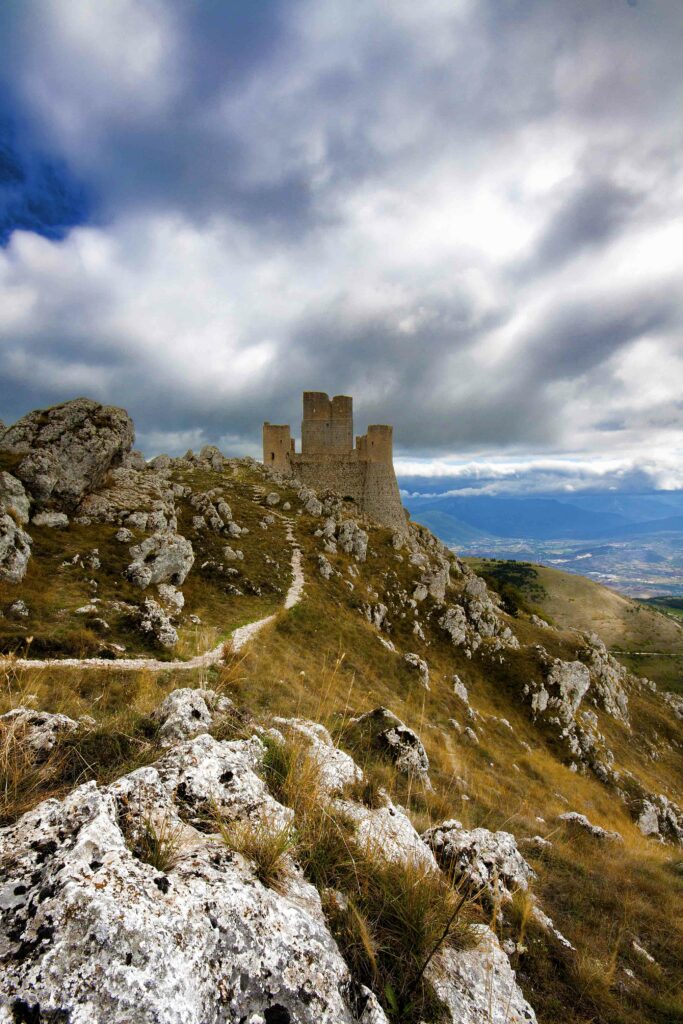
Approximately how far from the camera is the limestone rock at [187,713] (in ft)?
16.5

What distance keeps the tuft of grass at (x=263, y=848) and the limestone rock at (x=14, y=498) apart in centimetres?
1740

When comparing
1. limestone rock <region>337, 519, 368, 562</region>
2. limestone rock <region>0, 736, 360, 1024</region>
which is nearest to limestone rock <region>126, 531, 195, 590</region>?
limestone rock <region>0, 736, 360, 1024</region>

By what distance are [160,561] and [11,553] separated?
19.7ft

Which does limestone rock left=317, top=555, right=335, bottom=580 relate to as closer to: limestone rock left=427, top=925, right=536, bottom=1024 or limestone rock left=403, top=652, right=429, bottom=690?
limestone rock left=403, top=652, right=429, bottom=690

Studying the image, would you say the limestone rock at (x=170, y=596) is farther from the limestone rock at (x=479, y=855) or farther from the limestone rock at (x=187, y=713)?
the limestone rock at (x=479, y=855)

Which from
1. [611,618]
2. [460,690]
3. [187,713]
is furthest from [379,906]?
[611,618]

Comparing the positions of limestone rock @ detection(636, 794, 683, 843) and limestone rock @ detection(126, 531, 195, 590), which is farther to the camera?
limestone rock @ detection(636, 794, 683, 843)

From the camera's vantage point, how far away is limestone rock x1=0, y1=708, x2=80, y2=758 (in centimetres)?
408

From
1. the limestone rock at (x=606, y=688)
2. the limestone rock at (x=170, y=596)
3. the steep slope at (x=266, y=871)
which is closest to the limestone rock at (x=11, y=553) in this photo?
the steep slope at (x=266, y=871)

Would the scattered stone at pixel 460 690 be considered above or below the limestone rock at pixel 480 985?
below

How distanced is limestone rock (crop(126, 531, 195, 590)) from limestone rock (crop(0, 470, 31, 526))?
4390 mm

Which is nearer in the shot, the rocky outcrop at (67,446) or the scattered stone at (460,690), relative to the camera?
the rocky outcrop at (67,446)

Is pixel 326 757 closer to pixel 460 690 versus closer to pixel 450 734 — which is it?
pixel 450 734

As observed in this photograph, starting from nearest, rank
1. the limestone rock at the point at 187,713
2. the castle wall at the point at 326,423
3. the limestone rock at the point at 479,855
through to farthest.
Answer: the limestone rock at the point at 479,855 → the limestone rock at the point at 187,713 → the castle wall at the point at 326,423
